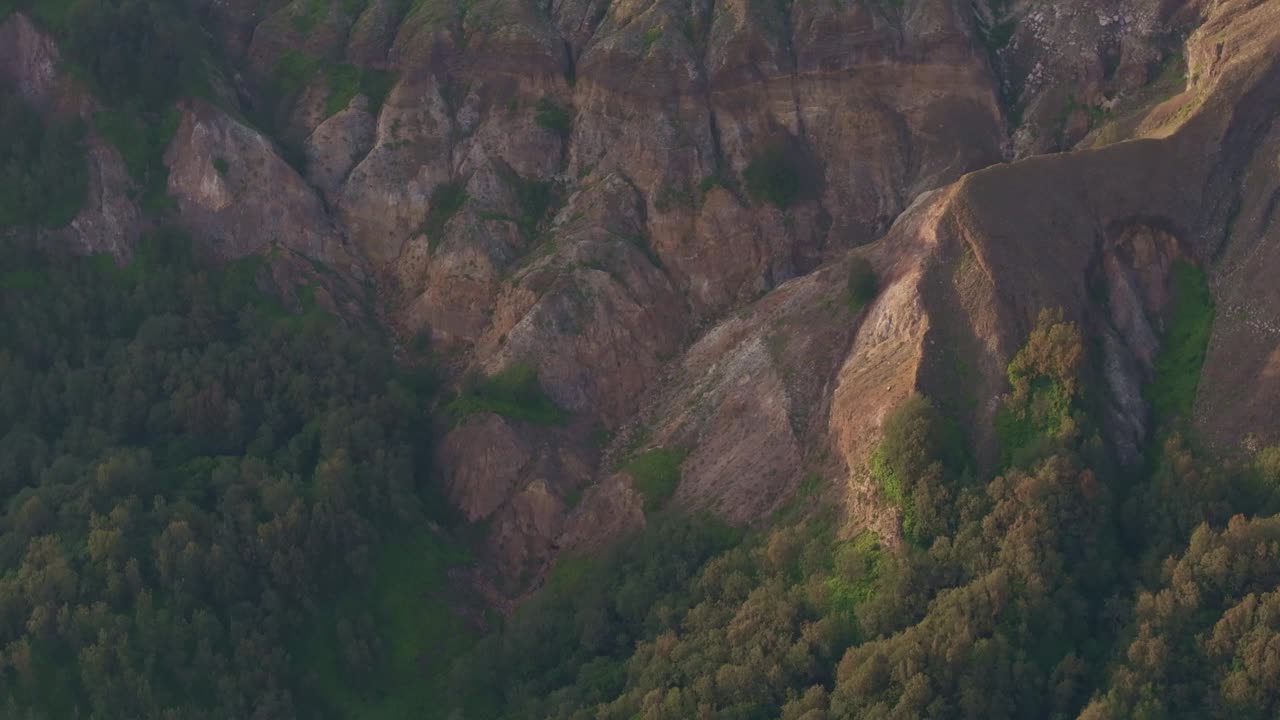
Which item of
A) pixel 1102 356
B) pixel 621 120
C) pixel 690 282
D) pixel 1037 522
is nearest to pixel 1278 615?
pixel 1037 522

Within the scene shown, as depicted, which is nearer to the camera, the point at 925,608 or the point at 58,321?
the point at 925,608

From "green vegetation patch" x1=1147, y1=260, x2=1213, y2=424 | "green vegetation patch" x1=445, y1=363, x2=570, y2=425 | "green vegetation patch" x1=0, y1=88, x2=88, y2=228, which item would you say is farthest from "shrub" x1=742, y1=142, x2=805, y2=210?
"green vegetation patch" x1=0, y1=88, x2=88, y2=228

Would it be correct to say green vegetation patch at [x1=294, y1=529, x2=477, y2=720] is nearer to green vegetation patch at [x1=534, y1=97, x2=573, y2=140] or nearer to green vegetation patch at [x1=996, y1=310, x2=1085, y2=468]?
green vegetation patch at [x1=534, y1=97, x2=573, y2=140]

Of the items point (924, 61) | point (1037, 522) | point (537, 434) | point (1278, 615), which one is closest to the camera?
point (1278, 615)

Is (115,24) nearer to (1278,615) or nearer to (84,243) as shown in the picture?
(84,243)

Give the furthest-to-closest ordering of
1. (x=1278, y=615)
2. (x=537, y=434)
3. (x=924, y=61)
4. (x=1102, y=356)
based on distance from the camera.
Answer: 1. (x=924, y=61)
2. (x=537, y=434)
3. (x=1102, y=356)
4. (x=1278, y=615)

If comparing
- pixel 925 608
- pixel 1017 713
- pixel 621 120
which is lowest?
pixel 1017 713

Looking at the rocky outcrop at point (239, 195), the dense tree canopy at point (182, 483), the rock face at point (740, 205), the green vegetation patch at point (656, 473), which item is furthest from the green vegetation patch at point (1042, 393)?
the rocky outcrop at point (239, 195)
